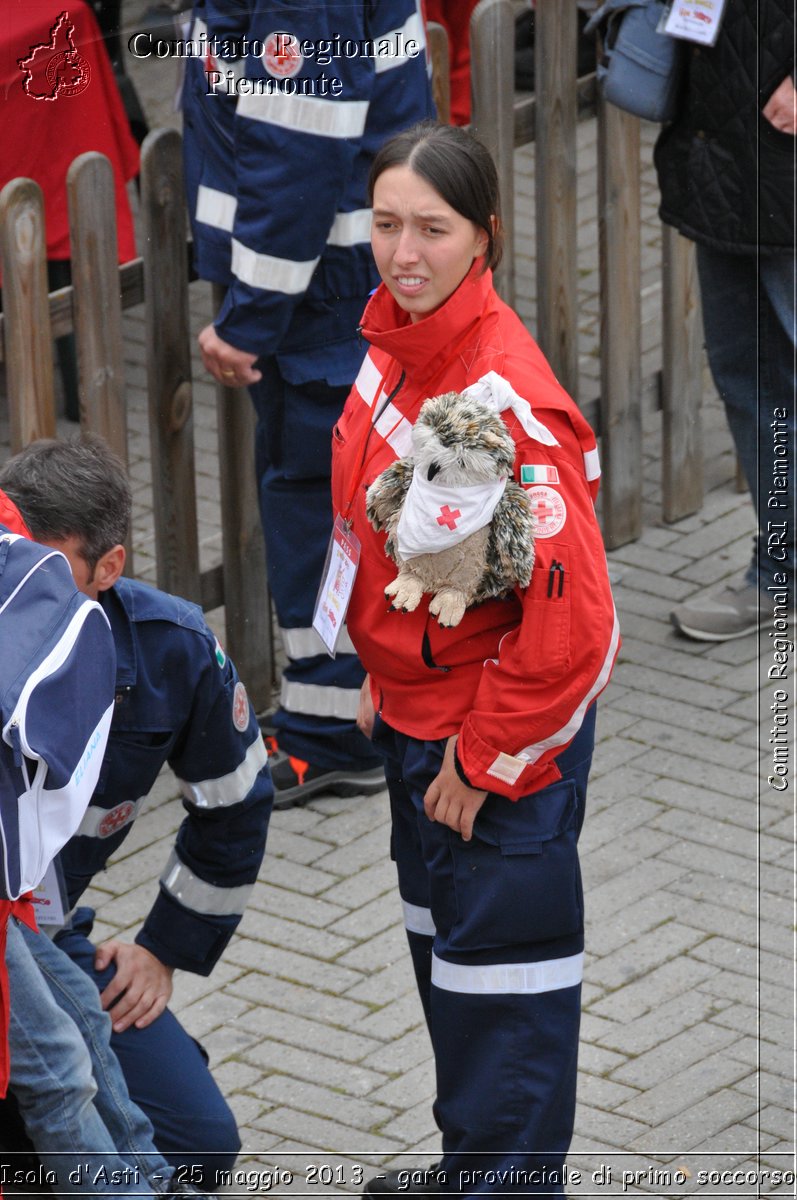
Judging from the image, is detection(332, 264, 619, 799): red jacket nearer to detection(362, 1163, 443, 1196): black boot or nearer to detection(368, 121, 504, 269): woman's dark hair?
detection(368, 121, 504, 269): woman's dark hair

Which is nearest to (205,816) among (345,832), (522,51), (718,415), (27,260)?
(345,832)

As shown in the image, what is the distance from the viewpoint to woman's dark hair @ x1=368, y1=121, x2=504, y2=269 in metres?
2.80

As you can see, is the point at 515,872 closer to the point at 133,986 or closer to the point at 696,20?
the point at 133,986

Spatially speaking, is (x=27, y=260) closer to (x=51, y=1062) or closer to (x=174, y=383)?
(x=174, y=383)

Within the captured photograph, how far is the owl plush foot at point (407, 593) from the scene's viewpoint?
9.12ft

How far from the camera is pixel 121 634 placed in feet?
10.2

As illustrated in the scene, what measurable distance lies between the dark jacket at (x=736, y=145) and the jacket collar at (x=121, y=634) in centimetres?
231

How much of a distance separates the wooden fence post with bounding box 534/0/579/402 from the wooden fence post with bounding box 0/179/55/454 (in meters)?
1.62

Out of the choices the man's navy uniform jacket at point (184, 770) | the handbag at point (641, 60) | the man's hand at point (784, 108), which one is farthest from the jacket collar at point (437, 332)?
the handbag at point (641, 60)

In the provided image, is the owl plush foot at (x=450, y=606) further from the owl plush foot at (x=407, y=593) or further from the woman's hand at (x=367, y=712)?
the woman's hand at (x=367, y=712)

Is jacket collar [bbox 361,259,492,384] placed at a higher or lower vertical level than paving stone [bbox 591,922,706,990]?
higher

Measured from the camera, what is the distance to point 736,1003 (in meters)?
3.73

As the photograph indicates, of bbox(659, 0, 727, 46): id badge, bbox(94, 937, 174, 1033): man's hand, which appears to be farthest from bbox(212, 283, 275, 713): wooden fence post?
bbox(94, 937, 174, 1033): man's hand

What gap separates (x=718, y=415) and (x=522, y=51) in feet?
5.58
